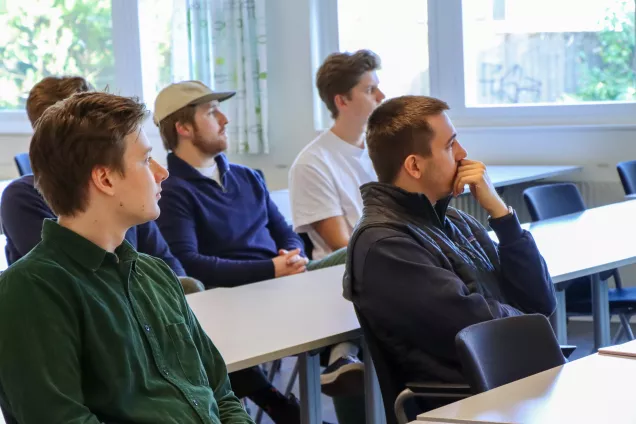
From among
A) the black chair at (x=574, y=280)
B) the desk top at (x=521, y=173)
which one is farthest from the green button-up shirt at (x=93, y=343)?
the desk top at (x=521, y=173)

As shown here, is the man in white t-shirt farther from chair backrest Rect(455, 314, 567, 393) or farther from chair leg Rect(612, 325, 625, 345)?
chair backrest Rect(455, 314, 567, 393)

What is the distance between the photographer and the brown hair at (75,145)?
1.65m

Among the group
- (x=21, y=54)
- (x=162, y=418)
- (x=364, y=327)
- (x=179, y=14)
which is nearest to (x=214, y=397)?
(x=162, y=418)

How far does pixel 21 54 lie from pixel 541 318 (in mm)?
6363

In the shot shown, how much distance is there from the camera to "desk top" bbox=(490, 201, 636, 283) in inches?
112

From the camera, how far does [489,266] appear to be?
250 centimetres

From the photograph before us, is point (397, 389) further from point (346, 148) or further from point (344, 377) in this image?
point (346, 148)

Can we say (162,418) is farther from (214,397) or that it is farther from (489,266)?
(489,266)

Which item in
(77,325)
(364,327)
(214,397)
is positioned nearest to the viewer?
(77,325)

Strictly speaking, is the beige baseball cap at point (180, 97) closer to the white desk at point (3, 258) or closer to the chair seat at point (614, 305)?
the white desk at point (3, 258)

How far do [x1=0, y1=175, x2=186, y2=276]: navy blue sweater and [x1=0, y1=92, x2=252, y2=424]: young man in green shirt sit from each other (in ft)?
4.31

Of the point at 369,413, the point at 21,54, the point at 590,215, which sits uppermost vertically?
the point at 21,54

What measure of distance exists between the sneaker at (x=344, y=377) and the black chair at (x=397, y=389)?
41 centimetres

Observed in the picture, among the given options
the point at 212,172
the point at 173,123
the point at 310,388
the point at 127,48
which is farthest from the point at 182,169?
the point at 127,48
